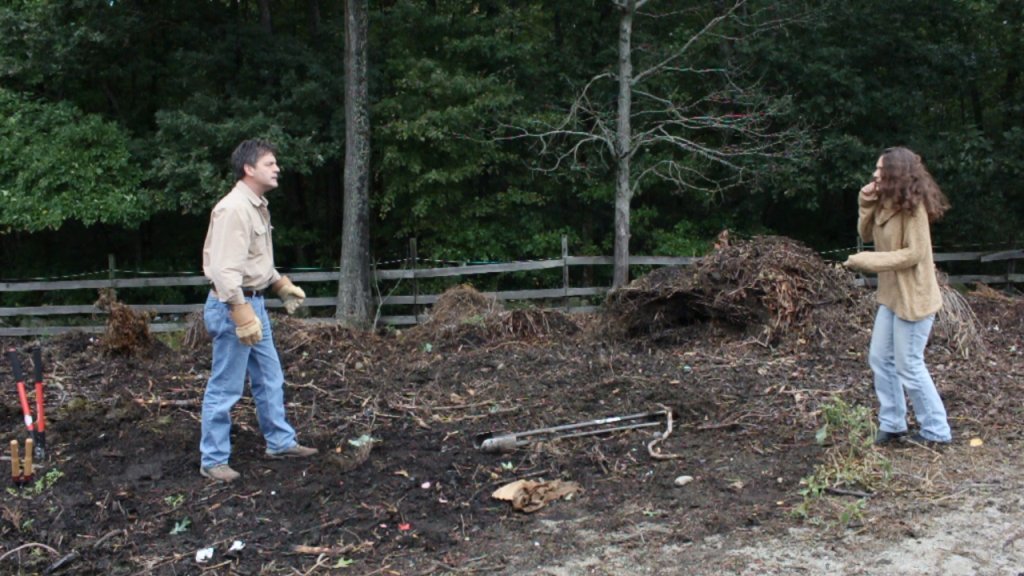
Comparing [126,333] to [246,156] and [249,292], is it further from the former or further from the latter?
[246,156]

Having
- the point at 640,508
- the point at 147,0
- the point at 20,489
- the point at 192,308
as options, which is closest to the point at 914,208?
the point at 640,508

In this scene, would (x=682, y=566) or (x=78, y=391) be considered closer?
(x=682, y=566)

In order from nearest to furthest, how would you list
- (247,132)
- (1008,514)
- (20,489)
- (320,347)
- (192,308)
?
(1008,514) → (20,489) → (320,347) → (192,308) → (247,132)

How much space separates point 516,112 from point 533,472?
1199cm

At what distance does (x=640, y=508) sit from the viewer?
483 centimetres

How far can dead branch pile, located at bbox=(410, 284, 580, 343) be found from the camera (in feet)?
31.0

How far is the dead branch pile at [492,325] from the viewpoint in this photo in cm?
945

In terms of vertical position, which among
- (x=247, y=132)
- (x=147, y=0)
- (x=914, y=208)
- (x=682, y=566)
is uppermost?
(x=147, y=0)

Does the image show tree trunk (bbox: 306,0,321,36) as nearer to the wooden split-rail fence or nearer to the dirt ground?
the wooden split-rail fence

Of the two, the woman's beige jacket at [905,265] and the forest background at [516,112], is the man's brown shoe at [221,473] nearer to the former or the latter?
the woman's beige jacket at [905,265]

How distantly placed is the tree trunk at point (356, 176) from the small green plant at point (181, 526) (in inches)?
390

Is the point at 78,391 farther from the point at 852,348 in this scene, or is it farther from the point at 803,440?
the point at 852,348

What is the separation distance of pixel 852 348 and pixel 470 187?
10530 mm

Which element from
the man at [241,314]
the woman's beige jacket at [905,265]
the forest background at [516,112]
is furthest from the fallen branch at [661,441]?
the forest background at [516,112]
